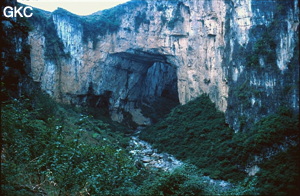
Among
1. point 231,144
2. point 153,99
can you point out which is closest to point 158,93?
point 153,99

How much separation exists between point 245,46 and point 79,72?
1319 cm

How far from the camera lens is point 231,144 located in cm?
1644

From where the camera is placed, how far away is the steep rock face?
643 inches

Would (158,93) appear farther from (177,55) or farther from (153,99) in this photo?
(177,55)

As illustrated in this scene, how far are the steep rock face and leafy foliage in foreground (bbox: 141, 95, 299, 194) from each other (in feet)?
3.44

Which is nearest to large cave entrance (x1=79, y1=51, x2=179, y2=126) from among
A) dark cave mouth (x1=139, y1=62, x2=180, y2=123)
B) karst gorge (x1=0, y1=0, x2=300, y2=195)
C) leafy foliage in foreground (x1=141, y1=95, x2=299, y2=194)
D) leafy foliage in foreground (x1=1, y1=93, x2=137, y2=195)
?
dark cave mouth (x1=139, y1=62, x2=180, y2=123)

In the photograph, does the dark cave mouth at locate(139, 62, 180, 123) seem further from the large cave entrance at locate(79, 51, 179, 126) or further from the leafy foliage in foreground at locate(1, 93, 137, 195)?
the leafy foliage in foreground at locate(1, 93, 137, 195)

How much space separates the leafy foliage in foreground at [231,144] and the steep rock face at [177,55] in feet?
3.44

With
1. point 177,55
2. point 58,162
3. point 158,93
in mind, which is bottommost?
point 158,93

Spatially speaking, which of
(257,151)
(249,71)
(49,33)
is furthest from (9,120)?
(49,33)

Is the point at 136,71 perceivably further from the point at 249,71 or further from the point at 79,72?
the point at 249,71

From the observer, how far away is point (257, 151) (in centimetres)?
1409

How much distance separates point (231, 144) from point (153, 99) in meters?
13.7

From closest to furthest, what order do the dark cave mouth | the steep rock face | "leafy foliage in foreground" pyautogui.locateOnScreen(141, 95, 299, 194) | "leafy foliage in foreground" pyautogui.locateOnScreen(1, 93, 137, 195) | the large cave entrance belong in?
"leafy foliage in foreground" pyautogui.locateOnScreen(1, 93, 137, 195), "leafy foliage in foreground" pyautogui.locateOnScreen(141, 95, 299, 194), the steep rock face, the large cave entrance, the dark cave mouth
